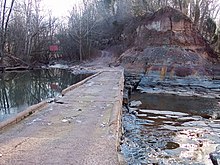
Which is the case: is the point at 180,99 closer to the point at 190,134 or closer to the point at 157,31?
the point at 190,134

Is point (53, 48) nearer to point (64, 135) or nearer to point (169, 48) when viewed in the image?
point (169, 48)

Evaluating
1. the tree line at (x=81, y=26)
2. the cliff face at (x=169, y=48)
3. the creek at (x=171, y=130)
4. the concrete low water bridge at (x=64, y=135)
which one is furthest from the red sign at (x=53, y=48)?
the concrete low water bridge at (x=64, y=135)

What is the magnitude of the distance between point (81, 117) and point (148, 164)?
223 centimetres

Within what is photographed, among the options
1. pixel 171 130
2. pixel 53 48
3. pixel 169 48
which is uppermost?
pixel 53 48

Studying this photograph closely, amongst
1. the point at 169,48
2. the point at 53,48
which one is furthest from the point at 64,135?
the point at 53,48

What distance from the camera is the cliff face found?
2761 cm

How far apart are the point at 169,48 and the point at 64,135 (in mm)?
24653

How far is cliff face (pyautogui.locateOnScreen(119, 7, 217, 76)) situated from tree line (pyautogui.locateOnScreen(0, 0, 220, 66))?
4167 millimetres

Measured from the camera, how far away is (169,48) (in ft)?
97.6

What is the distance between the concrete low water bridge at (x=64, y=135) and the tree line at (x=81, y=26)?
24.8 m

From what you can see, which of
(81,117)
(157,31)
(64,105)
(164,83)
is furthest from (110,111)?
(157,31)

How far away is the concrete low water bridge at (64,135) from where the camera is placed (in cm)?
496

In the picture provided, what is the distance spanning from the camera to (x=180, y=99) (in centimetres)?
1716

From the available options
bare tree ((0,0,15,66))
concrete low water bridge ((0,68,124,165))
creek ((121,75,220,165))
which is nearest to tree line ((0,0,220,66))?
bare tree ((0,0,15,66))
